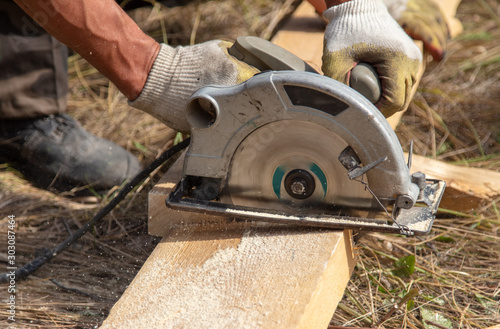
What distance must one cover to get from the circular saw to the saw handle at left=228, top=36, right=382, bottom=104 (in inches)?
0.6

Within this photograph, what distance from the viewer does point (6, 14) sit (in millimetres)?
2307

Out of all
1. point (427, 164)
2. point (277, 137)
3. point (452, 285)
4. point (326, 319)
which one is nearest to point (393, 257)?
point (452, 285)

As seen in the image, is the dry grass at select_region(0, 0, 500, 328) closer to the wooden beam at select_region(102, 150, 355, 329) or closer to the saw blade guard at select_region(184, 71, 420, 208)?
the wooden beam at select_region(102, 150, 355, 329)

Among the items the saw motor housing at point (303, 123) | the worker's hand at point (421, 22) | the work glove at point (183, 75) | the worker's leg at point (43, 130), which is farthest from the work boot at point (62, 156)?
the worker's hand at point (421, 22)

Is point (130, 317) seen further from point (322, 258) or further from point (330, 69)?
point (330, 69)

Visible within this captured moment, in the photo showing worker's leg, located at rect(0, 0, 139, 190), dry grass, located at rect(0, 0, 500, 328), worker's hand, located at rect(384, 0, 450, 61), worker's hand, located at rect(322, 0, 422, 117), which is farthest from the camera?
worker's leg, located at rect(0, 0, 139, 190)

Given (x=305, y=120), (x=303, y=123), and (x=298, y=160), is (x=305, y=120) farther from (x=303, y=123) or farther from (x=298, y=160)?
(x=298, y=160)

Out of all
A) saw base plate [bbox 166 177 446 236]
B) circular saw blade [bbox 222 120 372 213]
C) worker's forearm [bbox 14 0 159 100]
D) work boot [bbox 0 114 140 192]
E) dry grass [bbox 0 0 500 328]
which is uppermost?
worker's forearm [bbox 14 0 159 100]

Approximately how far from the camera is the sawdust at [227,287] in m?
1.24

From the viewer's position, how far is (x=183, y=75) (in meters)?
1.56

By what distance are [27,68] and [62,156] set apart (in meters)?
0.45

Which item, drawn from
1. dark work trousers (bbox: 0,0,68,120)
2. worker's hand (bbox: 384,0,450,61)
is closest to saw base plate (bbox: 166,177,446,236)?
worker's hand (bbox: 384,0,450,61)

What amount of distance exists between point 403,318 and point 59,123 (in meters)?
1.84

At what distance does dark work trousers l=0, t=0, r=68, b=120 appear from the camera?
2.34m
